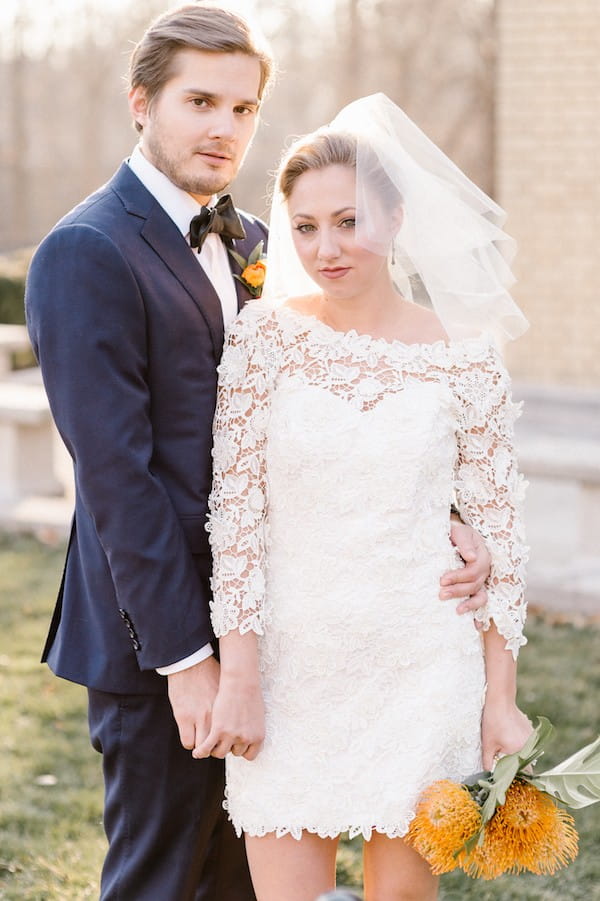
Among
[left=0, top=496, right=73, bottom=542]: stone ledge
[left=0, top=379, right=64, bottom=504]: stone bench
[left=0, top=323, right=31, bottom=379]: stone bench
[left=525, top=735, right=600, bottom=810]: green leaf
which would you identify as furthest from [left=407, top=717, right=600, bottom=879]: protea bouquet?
[left=0, top=323, right=31, bottom=379]: stone bench

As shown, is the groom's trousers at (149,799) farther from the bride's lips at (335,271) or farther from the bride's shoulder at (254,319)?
the bride's lips at (335,271)

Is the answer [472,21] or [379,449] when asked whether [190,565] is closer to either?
[379,449]

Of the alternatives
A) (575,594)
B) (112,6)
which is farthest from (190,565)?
(112,6)

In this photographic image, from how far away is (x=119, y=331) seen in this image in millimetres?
2402

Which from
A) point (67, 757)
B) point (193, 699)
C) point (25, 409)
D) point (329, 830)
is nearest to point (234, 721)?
point (193, 699)

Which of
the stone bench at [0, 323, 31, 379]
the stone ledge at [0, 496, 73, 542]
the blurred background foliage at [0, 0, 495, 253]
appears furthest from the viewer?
the blurred background foliage at [0, 0, 495, 253]

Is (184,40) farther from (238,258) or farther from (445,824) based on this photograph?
(445,824)

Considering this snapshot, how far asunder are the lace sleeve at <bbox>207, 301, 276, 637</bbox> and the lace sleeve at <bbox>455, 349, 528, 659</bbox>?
0.45 meters

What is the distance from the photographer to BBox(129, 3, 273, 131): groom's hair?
8.38 feet

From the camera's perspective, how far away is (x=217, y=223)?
8.88ft

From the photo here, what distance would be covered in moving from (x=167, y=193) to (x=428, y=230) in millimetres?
604

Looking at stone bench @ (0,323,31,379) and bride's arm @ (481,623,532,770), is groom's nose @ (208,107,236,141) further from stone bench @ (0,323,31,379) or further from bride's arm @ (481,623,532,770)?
stone bench @ (0,323,31,379)

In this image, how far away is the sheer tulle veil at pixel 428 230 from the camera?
101 inches

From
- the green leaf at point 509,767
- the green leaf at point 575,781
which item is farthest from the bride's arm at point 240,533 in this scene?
the green leaf at point 575,781
